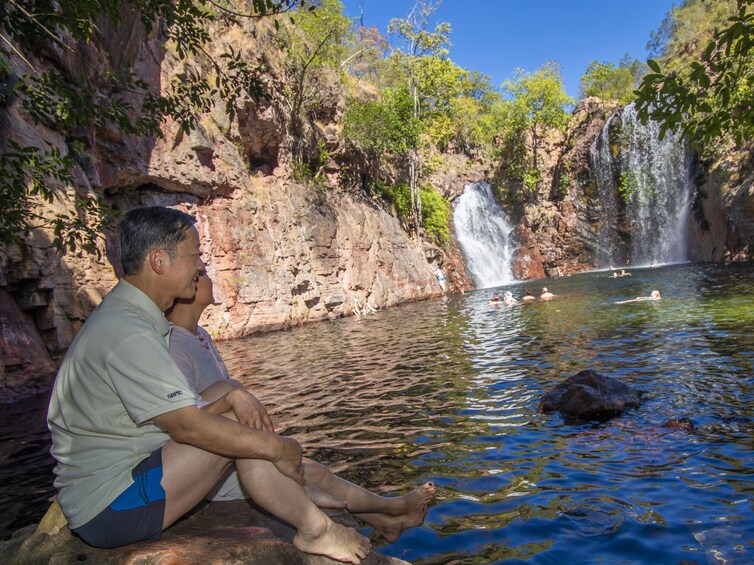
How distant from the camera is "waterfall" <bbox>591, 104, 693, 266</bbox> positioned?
38.9 m

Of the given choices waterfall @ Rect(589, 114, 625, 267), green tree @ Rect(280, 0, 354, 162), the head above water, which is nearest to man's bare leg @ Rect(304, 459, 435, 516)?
the head above water

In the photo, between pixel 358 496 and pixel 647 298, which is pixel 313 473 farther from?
pixel 647 298

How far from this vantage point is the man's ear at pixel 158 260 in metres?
3.12

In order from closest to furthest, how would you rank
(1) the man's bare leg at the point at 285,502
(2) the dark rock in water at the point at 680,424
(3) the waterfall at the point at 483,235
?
1. (1) the man's bare leg at the point at 285,502
2. (2) the dark rock in water at the point at 680,424
3. (3) the waterfall at the point at 483,235

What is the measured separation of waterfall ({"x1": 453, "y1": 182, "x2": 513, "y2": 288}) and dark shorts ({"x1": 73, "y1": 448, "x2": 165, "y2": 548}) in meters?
41.4

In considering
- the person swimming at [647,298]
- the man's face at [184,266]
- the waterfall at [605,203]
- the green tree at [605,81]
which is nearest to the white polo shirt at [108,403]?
the man's face at [184,266]

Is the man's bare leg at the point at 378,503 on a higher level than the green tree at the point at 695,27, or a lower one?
lower

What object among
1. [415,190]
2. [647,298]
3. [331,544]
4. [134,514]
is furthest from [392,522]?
[415,190]

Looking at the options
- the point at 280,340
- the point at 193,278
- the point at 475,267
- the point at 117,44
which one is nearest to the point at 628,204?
the point at 475,267

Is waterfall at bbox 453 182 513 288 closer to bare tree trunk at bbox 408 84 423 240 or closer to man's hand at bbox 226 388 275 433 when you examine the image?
bare tree trunk at bbox 408 84 423 240

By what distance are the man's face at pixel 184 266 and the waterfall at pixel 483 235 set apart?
134 feet

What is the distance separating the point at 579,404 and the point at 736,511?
2.90m

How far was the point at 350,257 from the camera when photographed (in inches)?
1204

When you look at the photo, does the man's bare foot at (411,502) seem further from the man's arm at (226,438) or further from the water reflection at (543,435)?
the man's arm at (226,438)
